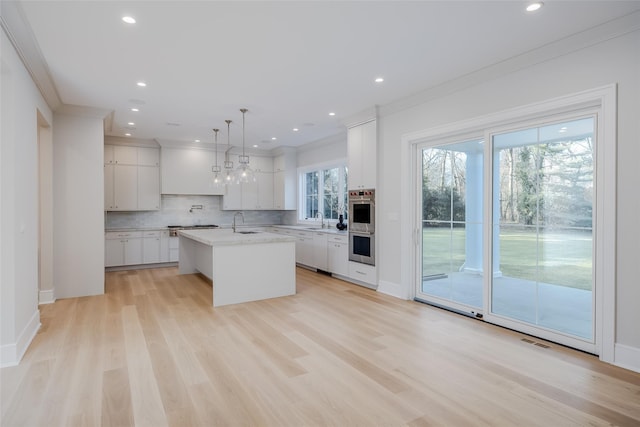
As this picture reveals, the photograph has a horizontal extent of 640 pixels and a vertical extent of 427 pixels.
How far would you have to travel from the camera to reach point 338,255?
19.4ft

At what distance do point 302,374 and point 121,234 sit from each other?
5.64m

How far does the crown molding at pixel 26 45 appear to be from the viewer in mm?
2457

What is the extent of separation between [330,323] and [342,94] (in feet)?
9.17

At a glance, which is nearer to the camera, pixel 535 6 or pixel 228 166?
pixel 535 6

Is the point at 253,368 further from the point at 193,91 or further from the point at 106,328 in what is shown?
the point at 193,91

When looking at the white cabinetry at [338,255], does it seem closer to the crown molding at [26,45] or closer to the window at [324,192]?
the window at [324,192]

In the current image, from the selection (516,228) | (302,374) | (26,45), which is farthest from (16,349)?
(516,228)

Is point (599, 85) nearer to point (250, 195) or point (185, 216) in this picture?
point (250, 195)

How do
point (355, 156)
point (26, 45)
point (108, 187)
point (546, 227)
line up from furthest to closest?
1. point (108, 187)
2. point (355, 156)
3. point (546, 227)
4. point (26, 45)

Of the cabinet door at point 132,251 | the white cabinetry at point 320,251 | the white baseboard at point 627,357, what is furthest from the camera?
the cabinet door at point 132,251

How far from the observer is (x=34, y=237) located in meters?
3.52

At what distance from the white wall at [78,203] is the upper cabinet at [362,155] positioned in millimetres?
3684

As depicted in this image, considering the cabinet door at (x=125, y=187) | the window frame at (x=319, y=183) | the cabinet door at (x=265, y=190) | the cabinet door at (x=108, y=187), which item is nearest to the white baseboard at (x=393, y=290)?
the window frame at (x=319, y=183)

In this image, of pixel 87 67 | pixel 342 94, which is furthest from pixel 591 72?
pixel 87 67
